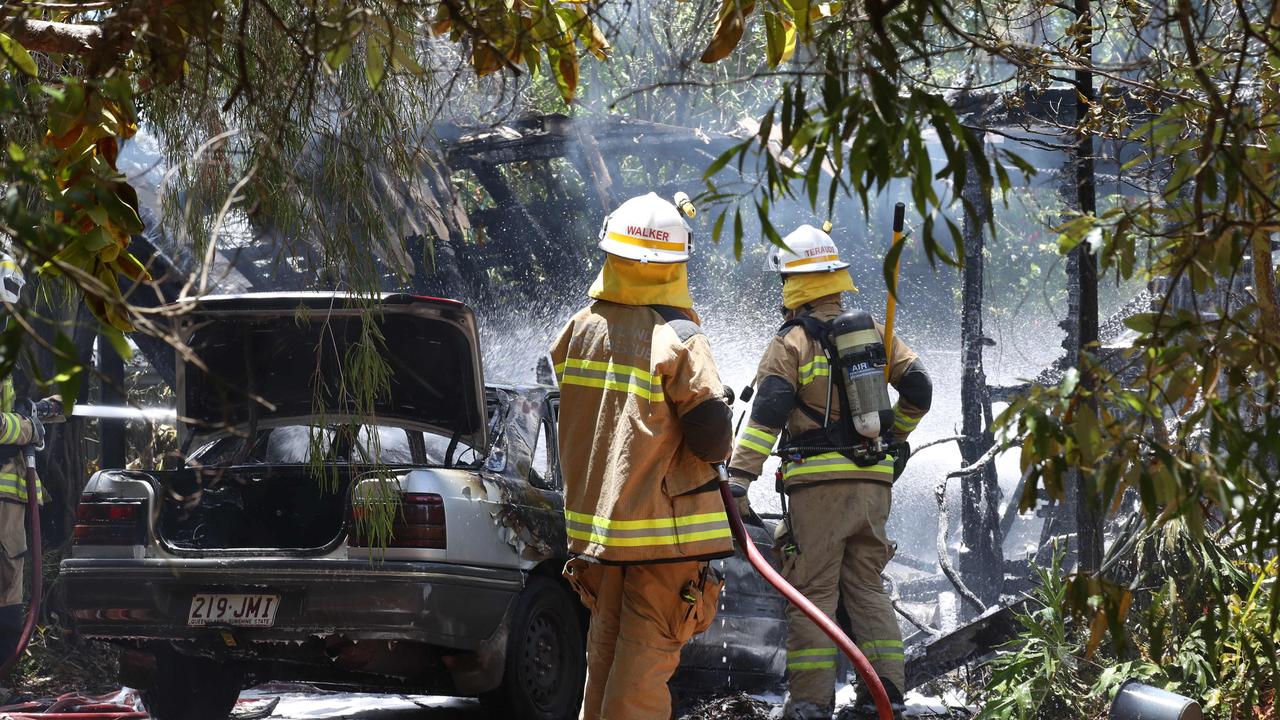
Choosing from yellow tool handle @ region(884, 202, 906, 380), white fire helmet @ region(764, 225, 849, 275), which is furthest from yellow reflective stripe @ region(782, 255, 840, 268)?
yellow tool handle @ region(884, 202, 906, 380)

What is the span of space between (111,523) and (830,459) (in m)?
3.09

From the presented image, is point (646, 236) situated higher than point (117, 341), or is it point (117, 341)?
point (646, 236)

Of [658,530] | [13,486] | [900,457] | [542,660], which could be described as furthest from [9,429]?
[900,457]

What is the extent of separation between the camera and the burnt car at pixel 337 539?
5.20 metres

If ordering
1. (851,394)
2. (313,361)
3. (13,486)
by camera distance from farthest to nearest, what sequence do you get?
(13,486) → (313,361) → (851,394)

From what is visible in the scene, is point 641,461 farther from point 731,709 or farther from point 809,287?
point 731,709

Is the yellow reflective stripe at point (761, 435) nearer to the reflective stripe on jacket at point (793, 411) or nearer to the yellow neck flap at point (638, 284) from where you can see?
the reflective stripe on jacket at point (793, 411)

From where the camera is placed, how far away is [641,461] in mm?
4512

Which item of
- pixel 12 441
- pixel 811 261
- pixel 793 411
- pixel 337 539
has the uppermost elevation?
pixel 811 261

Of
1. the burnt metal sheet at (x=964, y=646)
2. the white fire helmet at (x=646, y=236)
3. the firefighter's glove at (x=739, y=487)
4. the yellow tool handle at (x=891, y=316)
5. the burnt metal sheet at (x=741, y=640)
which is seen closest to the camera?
the white fire helmet at (x=646, y=236)

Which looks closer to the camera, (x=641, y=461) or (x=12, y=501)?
(x=641, y=461)

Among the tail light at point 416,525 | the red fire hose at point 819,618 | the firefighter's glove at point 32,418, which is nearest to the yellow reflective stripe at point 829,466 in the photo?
the red fire hose at point 819,618

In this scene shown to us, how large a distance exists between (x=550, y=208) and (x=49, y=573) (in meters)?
6.00

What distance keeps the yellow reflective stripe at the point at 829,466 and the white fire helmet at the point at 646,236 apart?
1462mm
